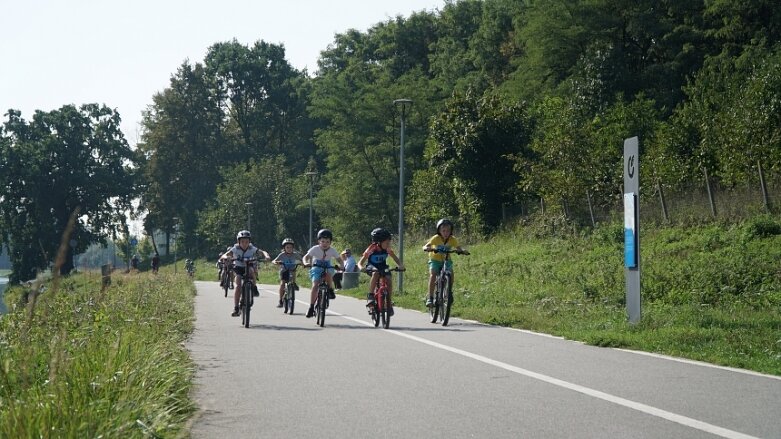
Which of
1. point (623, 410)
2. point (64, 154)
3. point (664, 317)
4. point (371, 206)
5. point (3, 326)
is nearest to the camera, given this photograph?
point (623, 410)

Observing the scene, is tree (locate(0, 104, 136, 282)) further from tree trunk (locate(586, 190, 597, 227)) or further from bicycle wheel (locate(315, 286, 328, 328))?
bicycle wheel (locate(315, 286, 328, 328))

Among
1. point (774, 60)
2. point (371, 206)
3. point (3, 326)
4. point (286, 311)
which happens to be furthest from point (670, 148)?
point (371, 206)

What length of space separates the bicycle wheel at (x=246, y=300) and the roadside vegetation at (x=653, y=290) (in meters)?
4.10

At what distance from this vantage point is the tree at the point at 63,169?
73.5 meters

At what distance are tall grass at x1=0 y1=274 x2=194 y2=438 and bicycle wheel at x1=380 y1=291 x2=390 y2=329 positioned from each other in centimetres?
489

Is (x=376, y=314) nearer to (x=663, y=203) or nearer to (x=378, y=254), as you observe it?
(x=378, y=254)

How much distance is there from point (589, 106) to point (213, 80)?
55150mm

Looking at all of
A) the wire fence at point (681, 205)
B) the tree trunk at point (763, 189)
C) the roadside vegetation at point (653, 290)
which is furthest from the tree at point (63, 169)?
the tree trunk at point (763, 189)

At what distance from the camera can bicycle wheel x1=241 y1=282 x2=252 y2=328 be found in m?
18.5

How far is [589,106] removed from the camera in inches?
2076

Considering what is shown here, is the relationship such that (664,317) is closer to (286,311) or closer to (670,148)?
(286,311)

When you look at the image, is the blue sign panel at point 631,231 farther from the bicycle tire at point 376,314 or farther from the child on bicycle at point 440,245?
the bicycle tire at point 376,314

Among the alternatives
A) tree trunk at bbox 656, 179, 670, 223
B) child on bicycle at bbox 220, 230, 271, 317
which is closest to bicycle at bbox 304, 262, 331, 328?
child on bicycle at bbox 220, 230, 271, 317

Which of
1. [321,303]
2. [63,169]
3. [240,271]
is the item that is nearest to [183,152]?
[63,169]
